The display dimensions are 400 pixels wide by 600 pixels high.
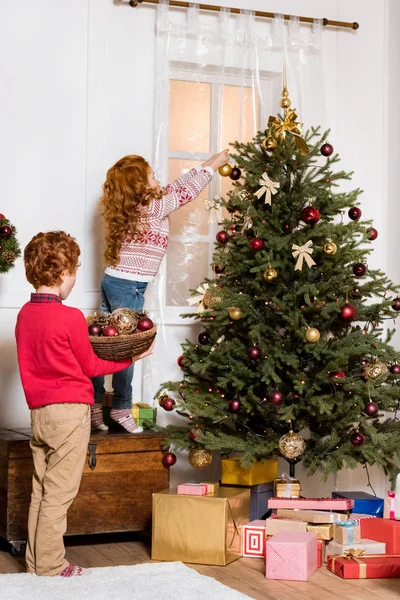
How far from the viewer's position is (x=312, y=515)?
11.3 ft

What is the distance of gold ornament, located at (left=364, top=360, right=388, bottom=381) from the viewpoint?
356 cm

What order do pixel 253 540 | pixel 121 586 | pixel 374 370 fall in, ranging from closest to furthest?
1. pixel 121 586
2. pixel 253 540
3. pixel 374 370

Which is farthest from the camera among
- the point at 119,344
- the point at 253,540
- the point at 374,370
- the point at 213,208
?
the point at 213,208

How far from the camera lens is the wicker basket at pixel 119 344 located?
10.1 ft

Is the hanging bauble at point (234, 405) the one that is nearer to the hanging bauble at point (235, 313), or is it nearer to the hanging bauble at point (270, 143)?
the hanging bauble at point (235, 313)

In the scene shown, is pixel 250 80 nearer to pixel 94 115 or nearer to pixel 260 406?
pixel 94 115

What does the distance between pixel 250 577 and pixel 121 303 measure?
52.0 inches

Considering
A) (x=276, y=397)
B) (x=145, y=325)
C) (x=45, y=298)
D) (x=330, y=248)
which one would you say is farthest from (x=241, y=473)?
(x=45, y=298)

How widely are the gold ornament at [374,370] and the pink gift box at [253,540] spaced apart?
0.73 metres

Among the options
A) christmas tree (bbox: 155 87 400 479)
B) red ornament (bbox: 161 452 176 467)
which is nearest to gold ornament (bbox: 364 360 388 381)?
christmas tree (bbox: 155 87 400 479)

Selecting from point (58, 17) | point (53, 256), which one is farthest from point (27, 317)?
point (58, 17)

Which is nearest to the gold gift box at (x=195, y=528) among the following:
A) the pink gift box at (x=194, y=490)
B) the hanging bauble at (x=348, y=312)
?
the pink gift box at (x=194, y=490)

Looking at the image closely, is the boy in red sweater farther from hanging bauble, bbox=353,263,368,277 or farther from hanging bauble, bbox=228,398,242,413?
hanging bauble, bbox=353,263,368,277

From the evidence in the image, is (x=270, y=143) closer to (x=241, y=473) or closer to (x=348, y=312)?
(x=348, y=312)
